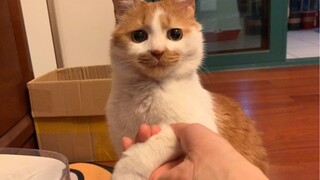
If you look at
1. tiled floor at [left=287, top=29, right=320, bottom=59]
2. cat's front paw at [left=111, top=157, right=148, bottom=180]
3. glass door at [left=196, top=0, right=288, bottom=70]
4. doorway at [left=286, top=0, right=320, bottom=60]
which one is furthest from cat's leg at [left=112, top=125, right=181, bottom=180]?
doorway at [left=286, top=0, right=320, bottom=60]

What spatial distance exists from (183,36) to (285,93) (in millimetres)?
1525

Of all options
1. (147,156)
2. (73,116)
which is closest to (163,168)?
(147,156)

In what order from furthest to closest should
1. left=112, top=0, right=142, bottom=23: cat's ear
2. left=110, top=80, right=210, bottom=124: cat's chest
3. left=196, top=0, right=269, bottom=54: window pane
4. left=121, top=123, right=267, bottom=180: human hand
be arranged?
1. left=196, top=0, right=269, bottom=54: window pane
2. left=112, top=0, right=142, bottom=23: cat's ear
3. left=110, top=80, right=210, bottom=124: cat's chest
4. left=121, top=123, right=267, bottom=180: human hand

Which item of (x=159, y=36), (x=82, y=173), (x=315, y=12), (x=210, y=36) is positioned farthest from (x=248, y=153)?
(x=315, y=12)

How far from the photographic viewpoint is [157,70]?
33.6 inches

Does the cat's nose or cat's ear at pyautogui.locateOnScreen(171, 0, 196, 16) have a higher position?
cat's ear at pyautogui.locateOnScreen(171, 0, 196, 16)

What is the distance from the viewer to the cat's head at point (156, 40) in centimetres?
84

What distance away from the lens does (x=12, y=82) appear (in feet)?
4.08

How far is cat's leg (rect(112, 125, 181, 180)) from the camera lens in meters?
0.65

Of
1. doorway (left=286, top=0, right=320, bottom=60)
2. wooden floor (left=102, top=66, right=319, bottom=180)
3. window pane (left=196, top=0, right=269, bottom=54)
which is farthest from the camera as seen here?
doorway (left=286, top=0, right=320, bottom=60)

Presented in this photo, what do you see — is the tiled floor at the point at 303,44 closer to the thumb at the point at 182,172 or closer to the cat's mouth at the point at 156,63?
the cat's mouth at the point at 156,63

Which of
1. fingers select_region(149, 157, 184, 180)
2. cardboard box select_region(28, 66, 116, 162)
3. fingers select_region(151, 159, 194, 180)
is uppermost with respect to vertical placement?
fingers select_region(151, 159, 194, 180)

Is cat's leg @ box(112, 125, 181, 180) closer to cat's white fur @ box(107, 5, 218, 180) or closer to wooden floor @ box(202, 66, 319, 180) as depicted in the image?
cat's white fur @ box(107, 5, 218, 180)

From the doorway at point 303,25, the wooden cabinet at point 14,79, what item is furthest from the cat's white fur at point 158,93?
the doorway at point 303,25
